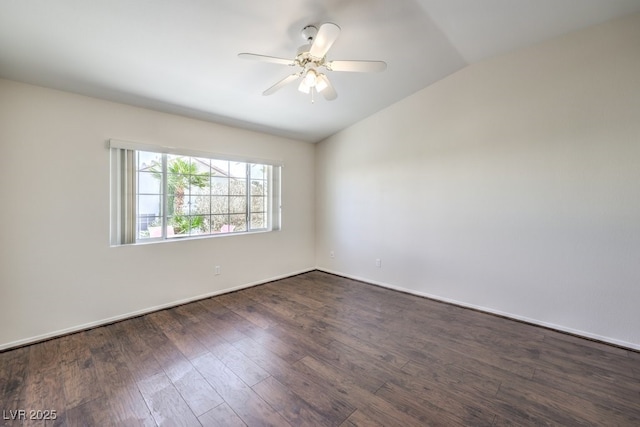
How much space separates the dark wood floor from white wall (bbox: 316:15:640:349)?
44cm

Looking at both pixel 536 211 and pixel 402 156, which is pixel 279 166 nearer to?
pixel 402 156

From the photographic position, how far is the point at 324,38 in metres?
1.72

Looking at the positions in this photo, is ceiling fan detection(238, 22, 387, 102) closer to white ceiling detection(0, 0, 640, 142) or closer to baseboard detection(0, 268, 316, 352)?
white ceiling detection(0, 0, 640, 142)

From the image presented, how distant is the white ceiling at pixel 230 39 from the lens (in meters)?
1.85

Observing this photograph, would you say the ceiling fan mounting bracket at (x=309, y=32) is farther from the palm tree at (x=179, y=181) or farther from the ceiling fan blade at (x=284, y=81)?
the palm tree at (x=179, y=181)

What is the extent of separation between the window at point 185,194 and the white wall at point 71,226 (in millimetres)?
126

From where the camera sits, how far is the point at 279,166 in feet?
14.2

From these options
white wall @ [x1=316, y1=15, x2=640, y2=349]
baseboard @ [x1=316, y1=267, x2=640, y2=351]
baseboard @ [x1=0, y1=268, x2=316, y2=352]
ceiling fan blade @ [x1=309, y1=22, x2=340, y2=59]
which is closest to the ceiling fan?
ceiling fan blade @ [x1=309, y1=22, x2=340, y2=59]

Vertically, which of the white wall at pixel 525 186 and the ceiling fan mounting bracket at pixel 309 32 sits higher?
the ceiling fan mounting bracket at pixel 309 32

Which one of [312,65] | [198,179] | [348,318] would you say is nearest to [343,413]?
[348,318]

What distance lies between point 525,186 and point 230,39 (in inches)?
125

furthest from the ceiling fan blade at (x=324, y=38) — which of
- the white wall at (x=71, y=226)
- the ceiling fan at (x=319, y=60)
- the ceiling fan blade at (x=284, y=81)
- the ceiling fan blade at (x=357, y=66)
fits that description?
the white wall at (x=71, y=226)

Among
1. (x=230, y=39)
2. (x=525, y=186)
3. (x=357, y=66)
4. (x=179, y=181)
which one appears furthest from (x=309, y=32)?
(x=525, y=186)

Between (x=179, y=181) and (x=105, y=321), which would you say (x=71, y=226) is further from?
(x=179, y=181)
